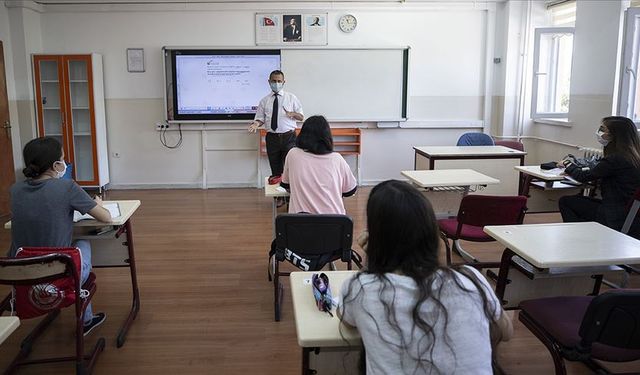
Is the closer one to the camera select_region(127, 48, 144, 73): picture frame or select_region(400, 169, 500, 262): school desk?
select_region(400, 169, 500, 262): school desk

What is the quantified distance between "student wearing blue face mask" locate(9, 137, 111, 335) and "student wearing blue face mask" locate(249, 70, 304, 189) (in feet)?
12.0

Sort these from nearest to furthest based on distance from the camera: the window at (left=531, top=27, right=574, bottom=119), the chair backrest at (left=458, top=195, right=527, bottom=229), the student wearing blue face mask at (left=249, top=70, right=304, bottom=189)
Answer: the chair backrest at (left=458, top=195, right=527, bottom=229)
the student wearing blue face mask at (left=249, top=70, right=304, bottom=189)
the window at (left=531, top=27, right=574, bottom=119)

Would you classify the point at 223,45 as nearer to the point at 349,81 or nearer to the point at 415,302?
the point at 349,81

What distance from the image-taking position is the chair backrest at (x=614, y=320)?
1.76 meters

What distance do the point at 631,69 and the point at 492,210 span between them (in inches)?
116

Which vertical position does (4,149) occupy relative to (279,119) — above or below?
below

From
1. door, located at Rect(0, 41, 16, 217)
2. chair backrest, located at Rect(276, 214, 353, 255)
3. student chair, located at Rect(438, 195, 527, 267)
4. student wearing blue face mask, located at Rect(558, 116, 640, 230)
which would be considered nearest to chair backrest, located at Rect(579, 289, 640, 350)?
chair backrest, located at Rect(276, 214, 353, 255)

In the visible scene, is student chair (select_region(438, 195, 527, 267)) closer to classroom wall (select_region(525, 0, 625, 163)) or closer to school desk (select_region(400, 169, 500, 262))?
school desk (select_region(400, 169, 500, 262))

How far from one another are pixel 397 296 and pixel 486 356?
0.29 m

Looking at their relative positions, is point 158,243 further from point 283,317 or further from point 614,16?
point 614,16

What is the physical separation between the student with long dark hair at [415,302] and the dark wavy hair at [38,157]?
1.95 metres

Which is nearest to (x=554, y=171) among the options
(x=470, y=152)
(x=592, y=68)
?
(x=470, y=152)

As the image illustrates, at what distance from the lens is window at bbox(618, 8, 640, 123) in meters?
5.16

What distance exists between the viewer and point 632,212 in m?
3.40
